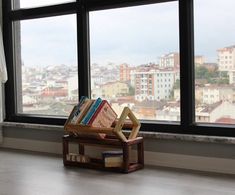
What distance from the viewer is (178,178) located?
3.36m

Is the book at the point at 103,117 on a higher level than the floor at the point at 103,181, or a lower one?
higher

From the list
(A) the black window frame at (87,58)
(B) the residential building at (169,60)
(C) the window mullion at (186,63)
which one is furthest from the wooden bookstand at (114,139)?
(B) the residential building at (169,60)

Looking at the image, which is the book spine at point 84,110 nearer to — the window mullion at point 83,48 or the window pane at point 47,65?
the window mullion at point 83,48

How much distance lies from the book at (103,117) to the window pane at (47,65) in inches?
30.0

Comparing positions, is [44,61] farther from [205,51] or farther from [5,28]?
[205,51]

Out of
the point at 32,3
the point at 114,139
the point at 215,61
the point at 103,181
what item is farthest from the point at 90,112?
the point at 32,3

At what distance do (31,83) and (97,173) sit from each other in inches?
67.0

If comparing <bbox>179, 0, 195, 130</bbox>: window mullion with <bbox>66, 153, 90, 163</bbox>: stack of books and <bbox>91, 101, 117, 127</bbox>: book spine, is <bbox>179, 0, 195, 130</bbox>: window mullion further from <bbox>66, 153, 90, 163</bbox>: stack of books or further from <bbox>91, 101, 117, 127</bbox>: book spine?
<bbox>66, 153, 90, 163</bbox>: stack of books

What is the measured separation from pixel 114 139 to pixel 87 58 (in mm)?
1024

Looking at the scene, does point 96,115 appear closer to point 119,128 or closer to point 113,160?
point 119,128

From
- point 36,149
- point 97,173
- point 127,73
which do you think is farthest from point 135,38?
point 36,149

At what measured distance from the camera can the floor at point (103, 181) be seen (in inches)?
119

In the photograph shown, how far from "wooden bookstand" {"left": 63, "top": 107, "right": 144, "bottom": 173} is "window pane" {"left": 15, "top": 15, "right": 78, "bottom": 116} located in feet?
2.20

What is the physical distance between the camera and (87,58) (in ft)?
14.1
